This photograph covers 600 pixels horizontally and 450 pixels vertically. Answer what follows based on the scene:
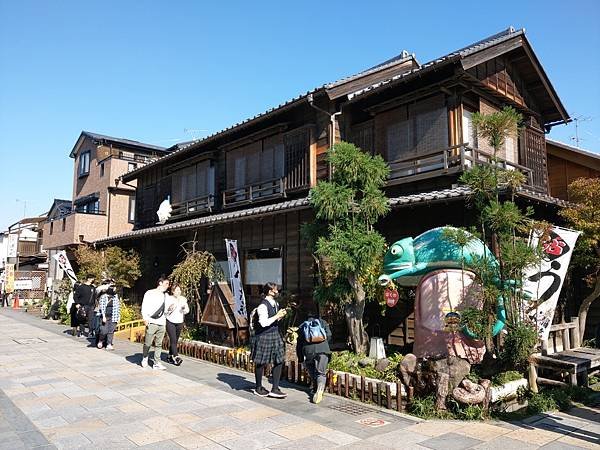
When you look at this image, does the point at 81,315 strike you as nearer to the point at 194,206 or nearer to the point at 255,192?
the point at 194,206

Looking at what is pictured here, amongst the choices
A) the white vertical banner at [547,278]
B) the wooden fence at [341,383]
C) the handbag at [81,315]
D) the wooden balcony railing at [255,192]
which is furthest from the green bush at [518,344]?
the handbag at [81,315]

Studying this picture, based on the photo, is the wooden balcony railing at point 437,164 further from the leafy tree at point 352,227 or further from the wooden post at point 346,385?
the wooden post at point 346,385

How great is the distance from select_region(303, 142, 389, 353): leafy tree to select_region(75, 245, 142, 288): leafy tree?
12751mm

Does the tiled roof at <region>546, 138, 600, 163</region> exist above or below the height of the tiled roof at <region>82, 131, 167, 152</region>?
below

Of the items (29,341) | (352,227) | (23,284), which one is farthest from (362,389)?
(23,284)

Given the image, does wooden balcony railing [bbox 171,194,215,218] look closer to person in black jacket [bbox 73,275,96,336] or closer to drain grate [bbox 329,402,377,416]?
person in black jacket [bbox 73,275,96,336]

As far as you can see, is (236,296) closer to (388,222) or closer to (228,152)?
(388,222)

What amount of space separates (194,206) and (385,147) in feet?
31.2

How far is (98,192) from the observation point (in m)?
29.5

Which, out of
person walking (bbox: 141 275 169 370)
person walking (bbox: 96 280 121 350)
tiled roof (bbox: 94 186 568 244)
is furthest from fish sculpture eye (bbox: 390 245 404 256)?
person walking (bbox: 96 280 121 350)

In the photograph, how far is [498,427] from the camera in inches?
256

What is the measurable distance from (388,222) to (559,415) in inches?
220

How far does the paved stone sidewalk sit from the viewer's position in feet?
19.5

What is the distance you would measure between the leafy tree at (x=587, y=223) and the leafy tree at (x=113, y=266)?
16840 mm
